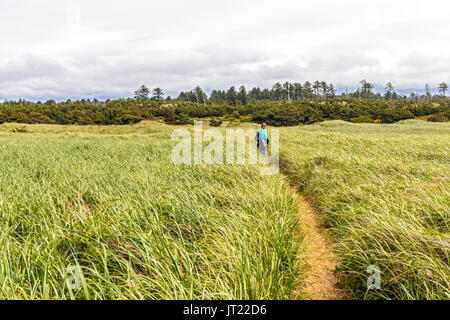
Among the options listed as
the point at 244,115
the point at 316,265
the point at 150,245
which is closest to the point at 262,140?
the point at 316,265

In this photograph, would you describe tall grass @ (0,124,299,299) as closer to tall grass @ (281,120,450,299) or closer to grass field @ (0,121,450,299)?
grass field @ (0,121,450,299)

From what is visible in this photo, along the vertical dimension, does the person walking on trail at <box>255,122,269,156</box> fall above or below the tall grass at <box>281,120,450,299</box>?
above

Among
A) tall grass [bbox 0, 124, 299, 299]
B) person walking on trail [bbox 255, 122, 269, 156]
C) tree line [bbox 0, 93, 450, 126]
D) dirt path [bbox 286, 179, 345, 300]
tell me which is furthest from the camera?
tree line [bbox 0, 93, 450, 126]

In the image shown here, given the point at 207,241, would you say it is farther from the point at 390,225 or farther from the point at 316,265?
the point at 390,225

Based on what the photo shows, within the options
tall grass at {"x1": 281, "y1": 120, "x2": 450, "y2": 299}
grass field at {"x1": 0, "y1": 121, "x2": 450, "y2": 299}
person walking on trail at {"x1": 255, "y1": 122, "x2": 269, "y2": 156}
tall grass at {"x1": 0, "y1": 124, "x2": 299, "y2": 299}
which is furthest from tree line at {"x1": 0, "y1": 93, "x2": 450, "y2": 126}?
tall grass at {"x1": 0, "y1": 124, "x2": 299, "y2": 299}

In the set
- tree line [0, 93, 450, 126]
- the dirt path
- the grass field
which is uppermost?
tree line [0, 93, 450, 126]

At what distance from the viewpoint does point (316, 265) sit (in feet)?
11.0

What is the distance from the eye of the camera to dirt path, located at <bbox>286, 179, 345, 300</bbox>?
282 cm

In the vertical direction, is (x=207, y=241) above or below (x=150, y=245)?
below

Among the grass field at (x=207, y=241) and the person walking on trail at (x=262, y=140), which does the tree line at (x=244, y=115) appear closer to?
the person walking on trail at (x=262, y=140)

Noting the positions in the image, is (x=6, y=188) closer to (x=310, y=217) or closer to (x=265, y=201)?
(x=265, y=201)

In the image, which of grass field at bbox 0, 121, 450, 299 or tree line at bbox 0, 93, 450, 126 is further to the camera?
tree line at bbox 0, 93, 450, 126

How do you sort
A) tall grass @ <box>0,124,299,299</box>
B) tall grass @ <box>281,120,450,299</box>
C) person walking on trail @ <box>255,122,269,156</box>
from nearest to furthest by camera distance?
1. tall grass @ <box>0,124,299,299</box>
2. tall grass @ <box>281,120,450,299</box>
3. person walking on trail @ <box>255,122,269,156</box>
